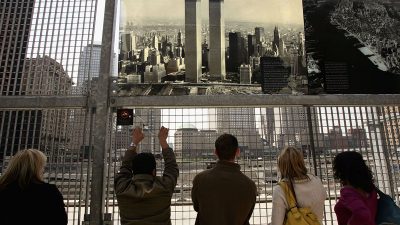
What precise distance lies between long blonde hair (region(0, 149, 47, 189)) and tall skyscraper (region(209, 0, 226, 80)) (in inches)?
74.1

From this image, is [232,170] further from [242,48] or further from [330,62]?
[330,62]

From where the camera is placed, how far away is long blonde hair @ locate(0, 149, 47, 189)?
2.41 metres

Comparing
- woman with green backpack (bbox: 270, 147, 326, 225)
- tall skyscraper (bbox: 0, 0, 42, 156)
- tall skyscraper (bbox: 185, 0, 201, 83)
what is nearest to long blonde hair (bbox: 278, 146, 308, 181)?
woman with green backpack (bbox: 270, 147, 326, 225)

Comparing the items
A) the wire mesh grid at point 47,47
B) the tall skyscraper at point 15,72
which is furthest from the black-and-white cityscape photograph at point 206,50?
the tall skyscraper at point 15,72

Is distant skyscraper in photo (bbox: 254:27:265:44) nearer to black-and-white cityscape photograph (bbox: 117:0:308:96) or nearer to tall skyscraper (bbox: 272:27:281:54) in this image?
black-and-white cityscape photograph (bbox: 117:0:308:96)

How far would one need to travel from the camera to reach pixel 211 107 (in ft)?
11.4

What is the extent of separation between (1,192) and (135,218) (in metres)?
0.92

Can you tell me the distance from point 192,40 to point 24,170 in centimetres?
205

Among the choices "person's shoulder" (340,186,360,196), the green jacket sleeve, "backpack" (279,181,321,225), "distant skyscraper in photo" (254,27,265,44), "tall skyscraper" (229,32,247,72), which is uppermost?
"distant skyscraper in photo" (254,27,265,44)

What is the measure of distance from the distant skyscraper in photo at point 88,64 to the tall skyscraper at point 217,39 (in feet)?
3.80

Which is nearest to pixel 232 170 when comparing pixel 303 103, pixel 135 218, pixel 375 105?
pixel 135 218

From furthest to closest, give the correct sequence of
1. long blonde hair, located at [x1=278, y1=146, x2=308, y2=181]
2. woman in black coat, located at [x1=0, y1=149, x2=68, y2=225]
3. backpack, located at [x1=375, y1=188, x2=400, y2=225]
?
long blonde hair, located at [x1=278, y1=146, x2=308, y2=181]
backpack, located at [x1=375, y1=188, x2=400, y2=225]
woman in black coat, located at [x1=0, y1=149, x2=68, y2=225]

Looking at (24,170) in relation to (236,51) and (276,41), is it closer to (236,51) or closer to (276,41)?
(236,51)

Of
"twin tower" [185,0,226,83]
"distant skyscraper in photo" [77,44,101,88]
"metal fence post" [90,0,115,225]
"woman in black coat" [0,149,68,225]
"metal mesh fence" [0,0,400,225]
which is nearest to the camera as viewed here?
"woman in black coat" [0,149,68,225]
